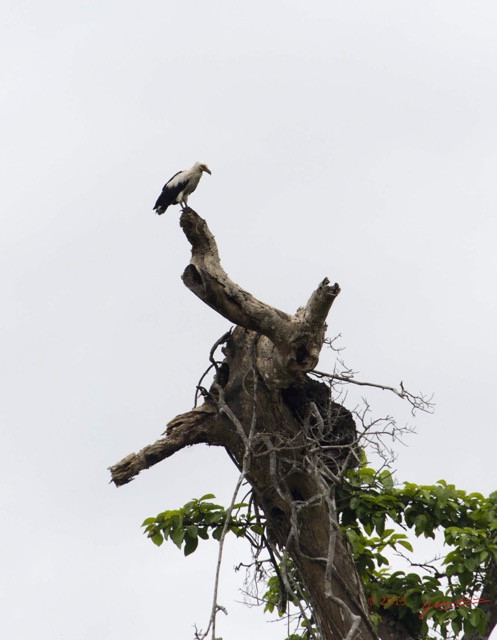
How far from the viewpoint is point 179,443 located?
322 inches

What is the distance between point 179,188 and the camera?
10.1 meters

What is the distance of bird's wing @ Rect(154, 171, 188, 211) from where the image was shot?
399 inches

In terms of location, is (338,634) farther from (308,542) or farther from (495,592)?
(495,592)

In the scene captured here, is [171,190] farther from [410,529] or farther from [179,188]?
[410,529]

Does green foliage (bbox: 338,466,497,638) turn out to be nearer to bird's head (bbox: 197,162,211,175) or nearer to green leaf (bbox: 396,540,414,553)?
green leaf (bbox: 396,540,414,553)

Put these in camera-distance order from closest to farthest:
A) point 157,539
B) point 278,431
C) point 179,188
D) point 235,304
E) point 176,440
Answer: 1. point 235,304
2. point 278,431
3. point 176,440
4. point 157,539
5. point 179,188

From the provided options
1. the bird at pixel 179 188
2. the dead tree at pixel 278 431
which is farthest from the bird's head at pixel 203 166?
the dead tree at pixel 278 431

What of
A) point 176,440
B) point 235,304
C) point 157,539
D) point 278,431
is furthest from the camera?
point 157,539

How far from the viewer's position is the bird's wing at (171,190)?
399 inches

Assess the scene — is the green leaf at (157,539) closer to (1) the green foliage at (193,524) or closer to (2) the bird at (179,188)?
(1) the green foliage at (193,524)

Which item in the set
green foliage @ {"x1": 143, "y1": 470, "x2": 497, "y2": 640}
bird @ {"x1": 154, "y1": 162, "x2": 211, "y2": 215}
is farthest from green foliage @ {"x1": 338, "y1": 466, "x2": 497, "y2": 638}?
bird @ {"x1": 154, "y1": 162, "x2": 211, "y2": 215}

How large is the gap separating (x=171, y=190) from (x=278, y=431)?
3118 mm

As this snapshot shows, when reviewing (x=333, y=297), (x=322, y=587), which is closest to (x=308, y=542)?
(x=322, y=587)

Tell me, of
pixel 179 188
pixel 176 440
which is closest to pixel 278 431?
pixel 176 440
